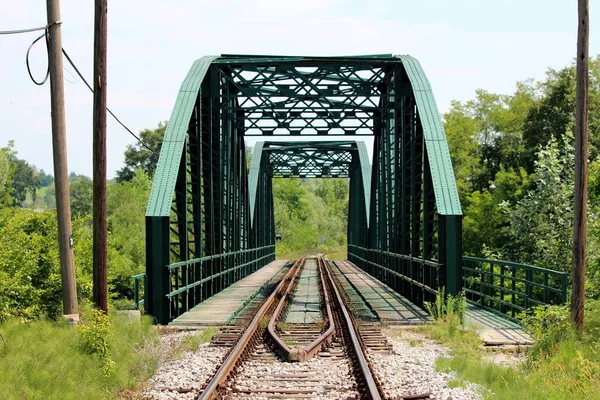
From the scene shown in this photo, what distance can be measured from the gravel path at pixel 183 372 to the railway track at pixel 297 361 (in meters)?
0.22

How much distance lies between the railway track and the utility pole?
2.37 metres

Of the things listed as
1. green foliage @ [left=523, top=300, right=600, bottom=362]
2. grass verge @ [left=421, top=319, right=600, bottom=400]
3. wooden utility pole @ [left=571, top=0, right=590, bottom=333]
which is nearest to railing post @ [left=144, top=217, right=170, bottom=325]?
grass verge @ [left=421, top=319, right=600, bottom=400]

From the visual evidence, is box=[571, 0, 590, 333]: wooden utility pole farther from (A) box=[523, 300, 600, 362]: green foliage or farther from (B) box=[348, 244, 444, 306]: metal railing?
(B) box=[348, 244, 444, 306]: metal railing

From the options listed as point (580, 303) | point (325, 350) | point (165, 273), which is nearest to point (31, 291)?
point (165, 273)

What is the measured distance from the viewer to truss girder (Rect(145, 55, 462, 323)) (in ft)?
42.0

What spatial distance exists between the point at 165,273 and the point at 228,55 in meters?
8.23

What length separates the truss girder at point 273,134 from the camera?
12.8m

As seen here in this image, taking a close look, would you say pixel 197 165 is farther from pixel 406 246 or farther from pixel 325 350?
pixel 325 350

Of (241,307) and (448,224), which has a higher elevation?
(448,224)

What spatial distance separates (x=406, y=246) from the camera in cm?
1836

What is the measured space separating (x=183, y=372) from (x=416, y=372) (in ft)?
8.84

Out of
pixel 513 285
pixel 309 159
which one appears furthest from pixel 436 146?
pixel 309 159

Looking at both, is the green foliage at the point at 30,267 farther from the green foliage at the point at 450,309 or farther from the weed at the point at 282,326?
the green foliage at the point at 450,309

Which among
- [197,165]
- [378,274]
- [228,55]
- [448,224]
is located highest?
[228,55]
